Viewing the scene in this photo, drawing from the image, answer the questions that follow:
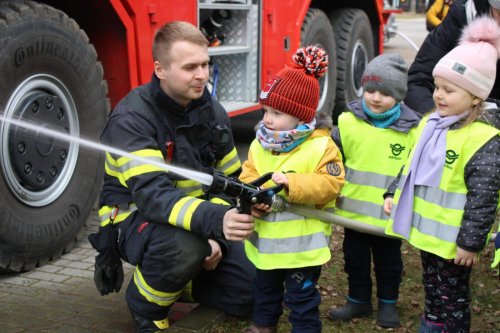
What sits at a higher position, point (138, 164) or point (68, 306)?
point (138, 164)

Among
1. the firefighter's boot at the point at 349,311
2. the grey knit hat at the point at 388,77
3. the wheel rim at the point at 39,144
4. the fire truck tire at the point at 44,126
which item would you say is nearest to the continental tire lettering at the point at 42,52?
the fire truck tire at the point at 44,126

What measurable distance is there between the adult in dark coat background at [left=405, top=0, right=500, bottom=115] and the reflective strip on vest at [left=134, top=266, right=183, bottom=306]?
64.7 inches

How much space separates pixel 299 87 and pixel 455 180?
0.73m

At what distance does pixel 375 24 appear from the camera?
32.9 ft

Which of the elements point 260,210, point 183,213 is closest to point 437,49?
point 260,210

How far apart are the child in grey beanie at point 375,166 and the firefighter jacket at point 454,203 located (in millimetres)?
434

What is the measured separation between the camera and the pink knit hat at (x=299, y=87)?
310 centimetres

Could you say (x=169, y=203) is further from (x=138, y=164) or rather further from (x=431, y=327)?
(x=431, y=327)

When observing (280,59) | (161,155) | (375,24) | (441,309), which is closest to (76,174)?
(161,155)

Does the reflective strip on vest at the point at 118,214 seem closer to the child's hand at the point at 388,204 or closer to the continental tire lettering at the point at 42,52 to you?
the continental tire lettering at the point at 42,52

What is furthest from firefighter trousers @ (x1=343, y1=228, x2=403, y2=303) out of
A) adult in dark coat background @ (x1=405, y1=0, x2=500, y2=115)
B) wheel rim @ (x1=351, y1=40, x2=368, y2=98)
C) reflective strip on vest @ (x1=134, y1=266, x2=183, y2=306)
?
wheel rim @ (x1=351, y1=40, x2=368, y2=98)

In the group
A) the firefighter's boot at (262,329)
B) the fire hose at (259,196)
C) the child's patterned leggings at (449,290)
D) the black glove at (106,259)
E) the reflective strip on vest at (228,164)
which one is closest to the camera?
the fire hose at (259,196)

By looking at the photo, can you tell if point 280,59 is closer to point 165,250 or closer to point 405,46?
point 165,250

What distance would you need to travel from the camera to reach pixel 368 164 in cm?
358
